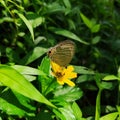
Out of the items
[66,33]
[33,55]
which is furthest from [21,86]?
[66,33]

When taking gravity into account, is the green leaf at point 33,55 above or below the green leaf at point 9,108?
above

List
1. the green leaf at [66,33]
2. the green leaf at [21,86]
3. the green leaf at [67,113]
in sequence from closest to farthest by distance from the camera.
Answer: the green leaf at [21,86] < the green leaf at [67,113] < the green leaf at [66,33]

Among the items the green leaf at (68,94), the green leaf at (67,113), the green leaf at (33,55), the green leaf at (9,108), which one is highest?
the green leaf at (33,55)

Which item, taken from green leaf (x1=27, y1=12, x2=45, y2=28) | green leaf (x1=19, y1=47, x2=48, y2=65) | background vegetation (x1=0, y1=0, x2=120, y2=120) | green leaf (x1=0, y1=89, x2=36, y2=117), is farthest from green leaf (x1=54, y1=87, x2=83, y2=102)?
green leaf (x1=27, y1=12, x2=45, y2=28)

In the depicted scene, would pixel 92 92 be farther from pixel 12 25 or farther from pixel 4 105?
pixel 4 105

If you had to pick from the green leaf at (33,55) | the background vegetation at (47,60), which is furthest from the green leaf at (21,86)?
the green leaf at (33,55)

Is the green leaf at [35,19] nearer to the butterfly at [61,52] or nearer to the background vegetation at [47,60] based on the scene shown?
the background vegetation at [47,60]

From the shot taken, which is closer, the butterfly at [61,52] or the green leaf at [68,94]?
the butterfly at [61,52]
